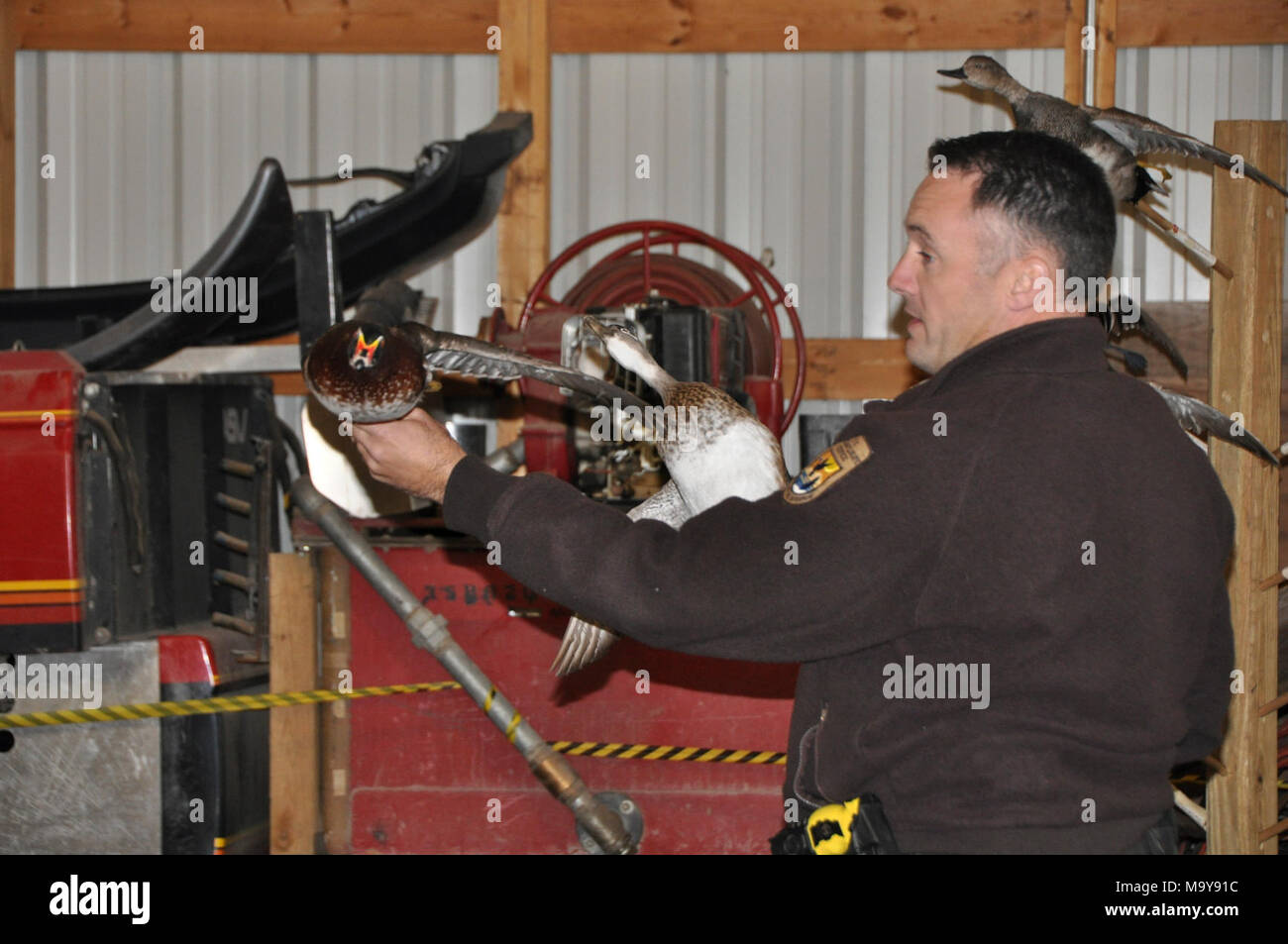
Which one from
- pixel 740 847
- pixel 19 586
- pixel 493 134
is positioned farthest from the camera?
pixel 493 134

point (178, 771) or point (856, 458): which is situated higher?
point (856, 458)

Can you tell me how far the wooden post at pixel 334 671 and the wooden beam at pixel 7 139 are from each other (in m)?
3.11

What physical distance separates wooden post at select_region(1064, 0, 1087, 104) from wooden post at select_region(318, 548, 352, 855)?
348 cm

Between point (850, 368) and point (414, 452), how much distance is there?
377 centimetres

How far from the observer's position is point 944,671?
4.80ft

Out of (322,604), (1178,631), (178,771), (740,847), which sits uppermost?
(1178,631)

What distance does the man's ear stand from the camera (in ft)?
5.26

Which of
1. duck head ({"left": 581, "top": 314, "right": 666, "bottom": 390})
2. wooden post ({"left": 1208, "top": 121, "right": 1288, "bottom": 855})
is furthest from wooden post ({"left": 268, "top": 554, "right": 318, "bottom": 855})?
wooden post ({"left": 1208, "top": 121, "right": 1288, "bottom": 855})

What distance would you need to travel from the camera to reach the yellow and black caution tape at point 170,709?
2.91 metres

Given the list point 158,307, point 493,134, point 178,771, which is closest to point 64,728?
point 178,771

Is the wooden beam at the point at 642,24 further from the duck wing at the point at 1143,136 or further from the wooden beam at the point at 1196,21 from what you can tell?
the duck wing at the point at 1143,136

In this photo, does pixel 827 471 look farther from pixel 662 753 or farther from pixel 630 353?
pixel 662 753

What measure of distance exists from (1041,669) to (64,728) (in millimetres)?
2403

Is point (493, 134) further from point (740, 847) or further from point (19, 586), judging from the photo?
point (740, 847)
